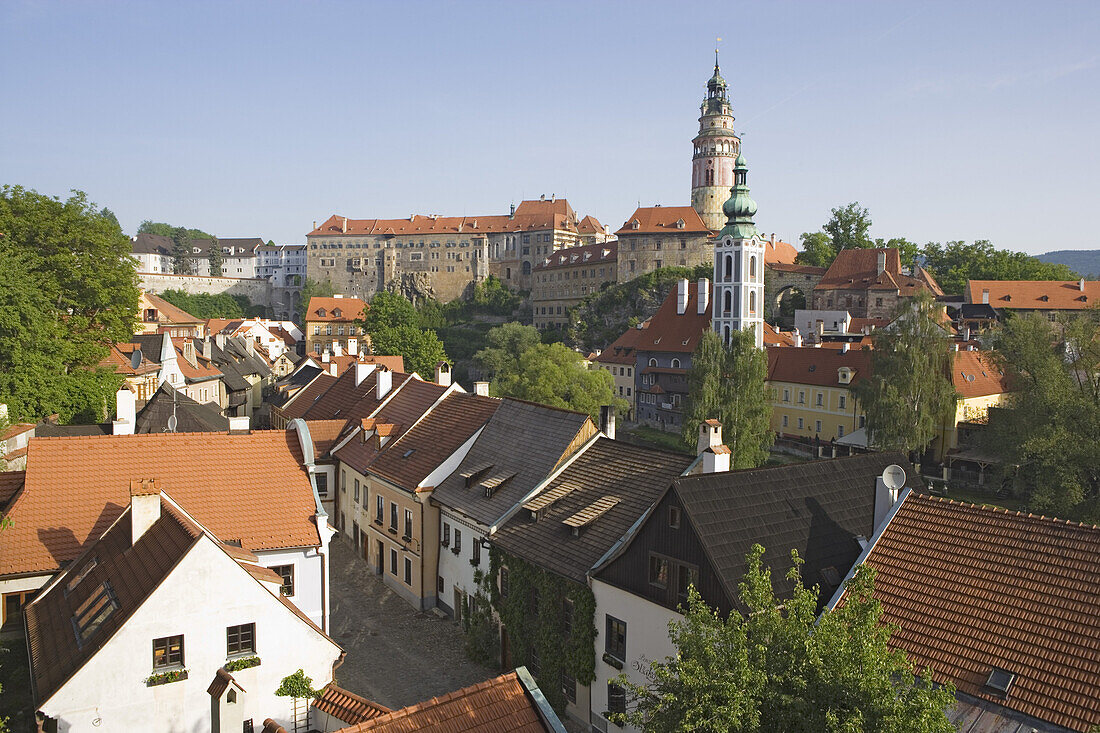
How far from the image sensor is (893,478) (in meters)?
15.8

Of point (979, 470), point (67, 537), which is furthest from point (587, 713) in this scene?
point (979, 470)

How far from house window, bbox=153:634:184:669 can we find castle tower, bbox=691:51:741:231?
106 metres

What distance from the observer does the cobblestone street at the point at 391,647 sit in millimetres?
20078

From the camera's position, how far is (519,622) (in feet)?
67.4

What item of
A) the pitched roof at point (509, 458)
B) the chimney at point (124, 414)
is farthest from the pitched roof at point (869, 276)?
the chimney at point (124, 414)

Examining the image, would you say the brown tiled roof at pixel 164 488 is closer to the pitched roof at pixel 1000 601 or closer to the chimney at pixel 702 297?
the pitched roof at pixel 1000 601

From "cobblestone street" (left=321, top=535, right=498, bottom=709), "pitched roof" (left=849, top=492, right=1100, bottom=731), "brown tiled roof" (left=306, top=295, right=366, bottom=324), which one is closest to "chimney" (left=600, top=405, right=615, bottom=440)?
"cobblestone street" (left=321, top=535, right=498, bottom=709)

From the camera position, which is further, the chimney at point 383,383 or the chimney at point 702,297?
the chimney at point 702,297

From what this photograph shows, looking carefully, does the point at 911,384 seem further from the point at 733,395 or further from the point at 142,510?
the point at 142,510

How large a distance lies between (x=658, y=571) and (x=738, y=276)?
58086 mm

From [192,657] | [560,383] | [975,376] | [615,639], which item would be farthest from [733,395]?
[192,657]

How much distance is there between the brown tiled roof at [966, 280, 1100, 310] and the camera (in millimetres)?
81569

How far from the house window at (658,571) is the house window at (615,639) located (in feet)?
4.84

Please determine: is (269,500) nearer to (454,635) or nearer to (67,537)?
(67,537)
